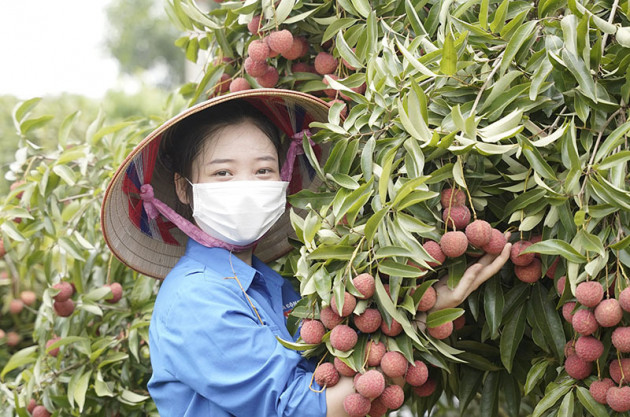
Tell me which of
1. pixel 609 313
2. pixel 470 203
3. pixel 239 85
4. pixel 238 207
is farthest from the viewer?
pixel 239 85

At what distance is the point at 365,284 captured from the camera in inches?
45.8

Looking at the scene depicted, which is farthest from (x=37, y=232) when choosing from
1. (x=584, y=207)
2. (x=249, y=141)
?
(x=584, y=207)

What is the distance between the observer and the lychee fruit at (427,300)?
121 cm

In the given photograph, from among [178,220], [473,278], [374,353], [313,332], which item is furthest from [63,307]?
[473,278]

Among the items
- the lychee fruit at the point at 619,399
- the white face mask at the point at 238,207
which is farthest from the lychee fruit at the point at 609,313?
the white face mask at the point at 238,207

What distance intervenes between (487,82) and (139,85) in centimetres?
626

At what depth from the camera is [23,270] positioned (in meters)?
2.25

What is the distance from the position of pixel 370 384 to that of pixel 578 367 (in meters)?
0.35

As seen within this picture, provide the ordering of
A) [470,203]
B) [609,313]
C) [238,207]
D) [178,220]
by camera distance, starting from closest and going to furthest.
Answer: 1. [609,313]
2. [470,203]
3. [238,207]
4. [178,220]

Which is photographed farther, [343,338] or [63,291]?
[63,291]

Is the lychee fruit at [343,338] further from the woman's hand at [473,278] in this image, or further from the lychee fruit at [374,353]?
the woman's hand at [473,278]

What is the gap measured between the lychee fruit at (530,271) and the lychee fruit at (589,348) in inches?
5.1

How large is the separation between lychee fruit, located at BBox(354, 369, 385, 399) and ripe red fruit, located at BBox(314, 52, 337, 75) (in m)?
0.70

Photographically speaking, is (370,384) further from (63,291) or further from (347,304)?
(63,291)
